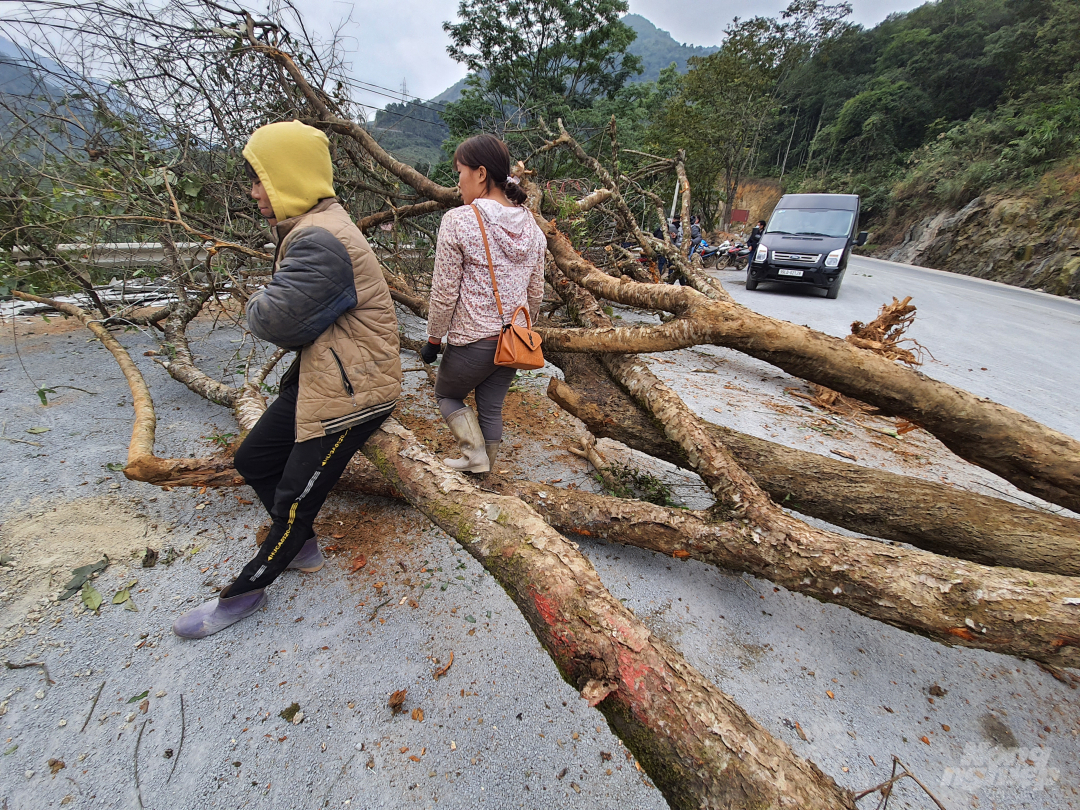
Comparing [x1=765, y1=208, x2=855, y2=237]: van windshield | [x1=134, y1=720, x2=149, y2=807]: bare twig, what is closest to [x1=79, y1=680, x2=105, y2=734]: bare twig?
[x1=134, y1=720, x2=149, y2=807]: bare twig

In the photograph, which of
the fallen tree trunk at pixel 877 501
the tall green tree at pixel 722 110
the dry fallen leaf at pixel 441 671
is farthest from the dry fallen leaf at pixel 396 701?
the tall green tree at pixel 722 110

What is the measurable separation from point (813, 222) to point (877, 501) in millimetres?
9214

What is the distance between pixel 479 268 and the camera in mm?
1905

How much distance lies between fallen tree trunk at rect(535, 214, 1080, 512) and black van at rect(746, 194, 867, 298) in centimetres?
755

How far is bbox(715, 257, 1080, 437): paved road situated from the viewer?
4652mm

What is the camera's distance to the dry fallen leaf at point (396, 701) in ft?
5.24

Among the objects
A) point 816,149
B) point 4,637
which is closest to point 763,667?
point 4,637

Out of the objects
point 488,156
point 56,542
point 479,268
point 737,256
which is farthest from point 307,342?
point 737,256

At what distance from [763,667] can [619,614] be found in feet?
3.45

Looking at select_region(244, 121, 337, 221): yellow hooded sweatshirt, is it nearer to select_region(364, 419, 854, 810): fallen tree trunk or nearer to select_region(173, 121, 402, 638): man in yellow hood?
select_region(173, 121, 402, 638): man in yellow hood

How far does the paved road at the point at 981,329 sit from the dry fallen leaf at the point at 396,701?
5.45m

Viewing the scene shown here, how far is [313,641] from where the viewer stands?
1.81 m

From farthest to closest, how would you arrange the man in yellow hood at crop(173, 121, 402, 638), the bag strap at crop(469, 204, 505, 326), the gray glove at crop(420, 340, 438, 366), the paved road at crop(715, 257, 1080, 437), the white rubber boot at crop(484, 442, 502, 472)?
1. the paved road at crop(715, 257, 1080, 437)
2. the white rubber boot at crop(484, 442, 502, 472)
3. the gray glove at crop(420, 340, 438, 366)
4. the bag strap at crop(469, 204, 505, 326)
5. the man in yellow hood at crop(173, 121, 402, 638)

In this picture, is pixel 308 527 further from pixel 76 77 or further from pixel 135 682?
pixel 76 77
